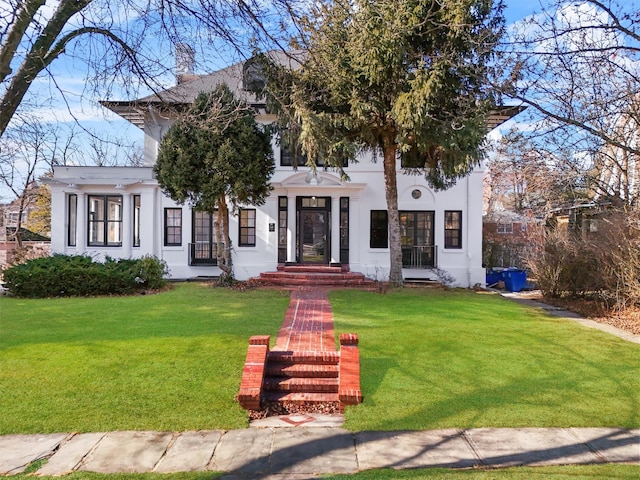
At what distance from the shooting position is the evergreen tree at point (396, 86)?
11695mm

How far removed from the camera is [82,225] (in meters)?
17.9

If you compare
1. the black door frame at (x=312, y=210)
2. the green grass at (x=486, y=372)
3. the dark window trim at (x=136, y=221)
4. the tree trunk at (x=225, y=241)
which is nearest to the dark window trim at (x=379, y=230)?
the black door frame at (x=312, y=210)

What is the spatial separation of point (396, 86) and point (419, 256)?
25.0 feet

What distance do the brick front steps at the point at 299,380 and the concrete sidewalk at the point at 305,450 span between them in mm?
595

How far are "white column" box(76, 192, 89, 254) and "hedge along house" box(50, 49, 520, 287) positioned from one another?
0.03 metres

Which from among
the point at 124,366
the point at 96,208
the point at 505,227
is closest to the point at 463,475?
the point at 124,366

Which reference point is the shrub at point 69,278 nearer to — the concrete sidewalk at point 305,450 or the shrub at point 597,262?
the concrete sidewalk at point 305,450

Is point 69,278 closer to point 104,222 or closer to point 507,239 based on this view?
point 104,222

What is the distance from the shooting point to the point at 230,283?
15.4 m

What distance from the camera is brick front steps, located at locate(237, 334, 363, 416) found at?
5.77 metres

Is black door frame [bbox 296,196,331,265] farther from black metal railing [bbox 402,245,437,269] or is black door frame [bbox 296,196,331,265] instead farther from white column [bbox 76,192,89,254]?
white column [bbox 76,192,89,254]

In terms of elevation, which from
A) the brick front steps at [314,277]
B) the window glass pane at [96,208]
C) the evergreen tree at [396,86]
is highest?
the evergreen tree at [396,86]

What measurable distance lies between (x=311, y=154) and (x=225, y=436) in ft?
30.8

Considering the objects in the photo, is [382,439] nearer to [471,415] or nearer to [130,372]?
[471,415]
